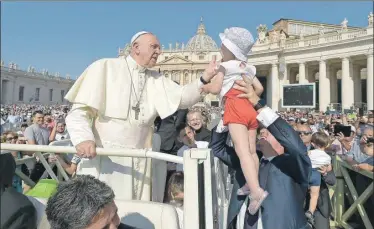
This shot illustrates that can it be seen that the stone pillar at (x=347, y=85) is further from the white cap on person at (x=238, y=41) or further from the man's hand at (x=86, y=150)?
the man's hand at (x=86, y=150)

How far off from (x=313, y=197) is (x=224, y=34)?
2321 mm

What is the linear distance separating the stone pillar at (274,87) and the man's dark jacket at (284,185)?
135 ft

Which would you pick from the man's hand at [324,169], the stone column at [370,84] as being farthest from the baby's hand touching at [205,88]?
the stone column at [370,84]

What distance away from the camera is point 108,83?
2506 millimetres

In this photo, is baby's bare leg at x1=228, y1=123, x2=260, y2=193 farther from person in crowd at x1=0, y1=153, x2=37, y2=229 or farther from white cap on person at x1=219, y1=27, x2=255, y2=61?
person in crowd at x1=0, y1=153, x2=37, y2=229

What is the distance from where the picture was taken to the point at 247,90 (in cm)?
207

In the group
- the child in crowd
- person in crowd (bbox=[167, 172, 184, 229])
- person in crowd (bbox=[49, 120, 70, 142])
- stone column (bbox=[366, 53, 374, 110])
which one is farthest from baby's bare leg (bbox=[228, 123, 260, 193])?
stone column (bbox=[366, 53, 374, 110])

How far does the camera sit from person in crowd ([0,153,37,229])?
4.94 feet

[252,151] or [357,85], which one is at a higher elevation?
[357,85]

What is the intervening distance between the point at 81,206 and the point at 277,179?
1.13m

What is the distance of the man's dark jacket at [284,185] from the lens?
1.90 meters

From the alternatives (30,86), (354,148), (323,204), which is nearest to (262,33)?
(354,148)

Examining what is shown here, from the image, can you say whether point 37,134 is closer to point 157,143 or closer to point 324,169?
point 157,143

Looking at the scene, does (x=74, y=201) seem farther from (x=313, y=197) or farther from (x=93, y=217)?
(x=313, y=197)
